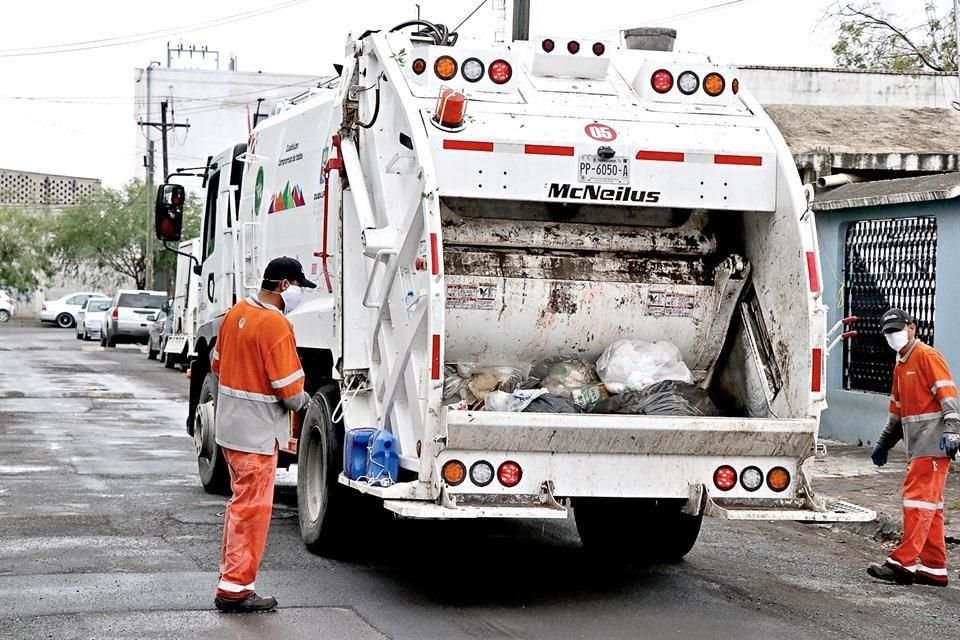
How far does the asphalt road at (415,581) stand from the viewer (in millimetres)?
6742

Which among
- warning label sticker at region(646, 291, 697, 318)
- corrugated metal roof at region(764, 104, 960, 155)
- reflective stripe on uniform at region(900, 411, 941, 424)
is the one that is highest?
corrugated metal roof at region(764, 104, 960, 155)

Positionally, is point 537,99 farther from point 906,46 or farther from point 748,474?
point 906,46

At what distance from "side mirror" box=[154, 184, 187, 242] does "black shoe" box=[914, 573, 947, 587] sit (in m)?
6.47

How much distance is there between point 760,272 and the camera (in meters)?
7.89

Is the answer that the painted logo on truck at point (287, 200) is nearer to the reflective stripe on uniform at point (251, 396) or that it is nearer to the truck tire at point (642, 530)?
the reflective stripe on uniform at point (251, 396)

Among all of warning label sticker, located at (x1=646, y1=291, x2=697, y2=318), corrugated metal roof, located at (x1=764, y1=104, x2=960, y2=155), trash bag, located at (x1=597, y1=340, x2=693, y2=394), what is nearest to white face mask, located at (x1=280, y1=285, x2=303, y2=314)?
trash bag, located at (x1=597, y1=340, x2=693, y2=394)

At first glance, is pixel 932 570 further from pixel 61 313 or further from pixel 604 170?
pixel 61 313

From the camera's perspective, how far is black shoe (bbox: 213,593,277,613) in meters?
6.87

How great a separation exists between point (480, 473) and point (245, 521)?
1152 millimetres

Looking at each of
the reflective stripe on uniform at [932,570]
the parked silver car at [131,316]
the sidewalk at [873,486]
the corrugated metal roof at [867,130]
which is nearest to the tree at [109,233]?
the parked silver car at [131,316]

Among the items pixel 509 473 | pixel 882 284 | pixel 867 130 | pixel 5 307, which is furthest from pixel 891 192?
pixel 5 307

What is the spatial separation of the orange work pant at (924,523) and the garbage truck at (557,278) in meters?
0.83

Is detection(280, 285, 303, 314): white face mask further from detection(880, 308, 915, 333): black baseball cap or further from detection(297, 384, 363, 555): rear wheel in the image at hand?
detection(880, 308, 915, 333): black baseball cap

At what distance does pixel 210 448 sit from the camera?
435 inches
